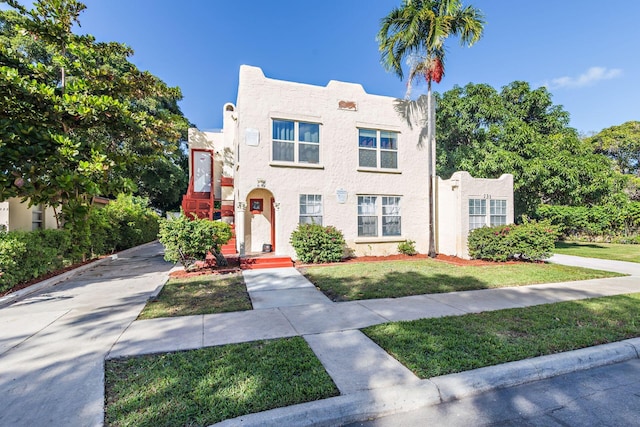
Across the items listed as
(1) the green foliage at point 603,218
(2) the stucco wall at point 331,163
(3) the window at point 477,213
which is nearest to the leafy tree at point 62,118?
(2) the stucco wall at point 331,163

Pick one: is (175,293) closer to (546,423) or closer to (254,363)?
(254,363)

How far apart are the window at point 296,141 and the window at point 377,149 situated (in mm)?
1963

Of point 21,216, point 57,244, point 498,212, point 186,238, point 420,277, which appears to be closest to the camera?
point 420,277

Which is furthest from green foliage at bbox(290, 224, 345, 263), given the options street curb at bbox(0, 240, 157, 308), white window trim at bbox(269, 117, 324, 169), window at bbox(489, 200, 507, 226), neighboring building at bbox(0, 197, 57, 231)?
neighboring building at bbox(0, 197, 57, 231)

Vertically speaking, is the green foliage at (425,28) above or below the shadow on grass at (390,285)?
above

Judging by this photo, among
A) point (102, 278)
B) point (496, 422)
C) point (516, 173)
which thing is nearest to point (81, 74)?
point (102, 278)

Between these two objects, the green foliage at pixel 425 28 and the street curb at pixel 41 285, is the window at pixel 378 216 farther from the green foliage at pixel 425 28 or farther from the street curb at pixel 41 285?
the street curb at pixel 41 285

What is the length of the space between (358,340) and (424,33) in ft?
39.4

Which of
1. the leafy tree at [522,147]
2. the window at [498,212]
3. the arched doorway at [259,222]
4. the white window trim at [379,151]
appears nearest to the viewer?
the arched doorway at [259,222]

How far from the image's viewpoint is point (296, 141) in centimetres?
1162

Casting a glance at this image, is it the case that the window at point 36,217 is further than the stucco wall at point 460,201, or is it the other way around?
the stucco wall at point 460,201

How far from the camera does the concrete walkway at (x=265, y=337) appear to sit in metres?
2.76

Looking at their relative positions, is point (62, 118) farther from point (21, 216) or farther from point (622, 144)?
point (622, 144)

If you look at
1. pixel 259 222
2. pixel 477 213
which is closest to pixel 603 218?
pixel 477 213
